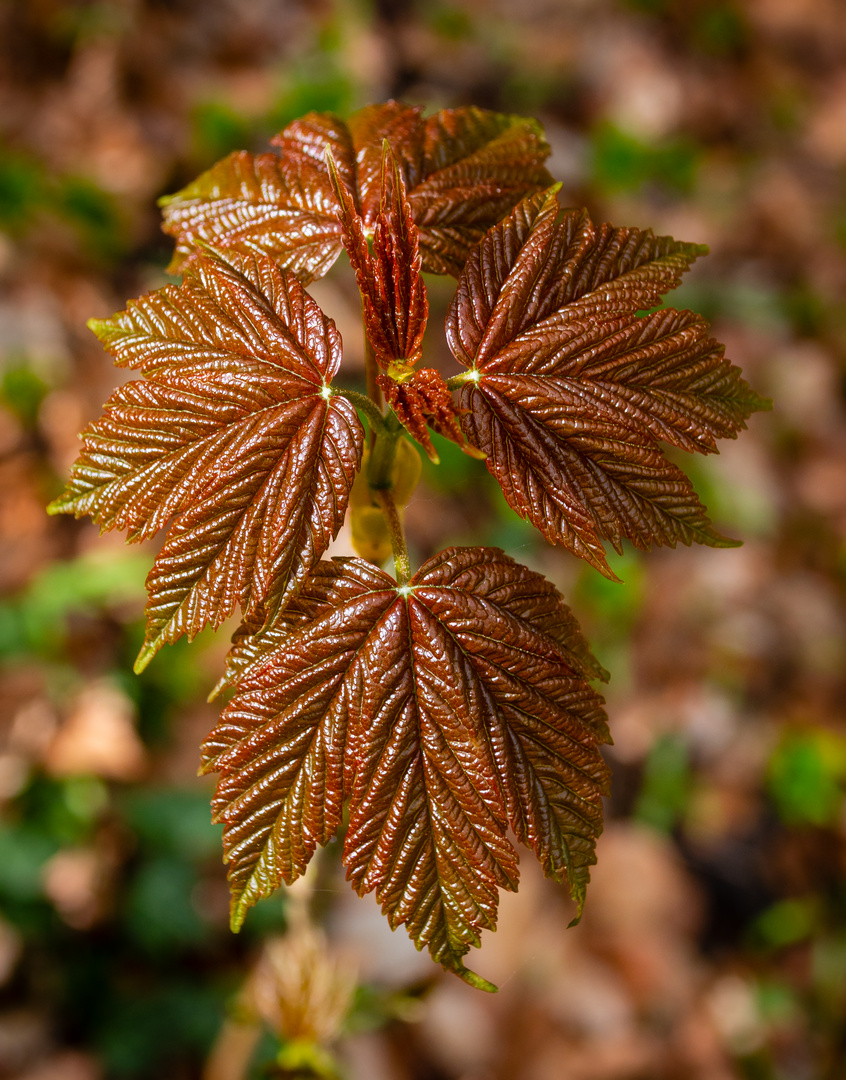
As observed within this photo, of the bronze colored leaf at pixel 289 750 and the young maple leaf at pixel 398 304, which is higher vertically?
the young maple leaf at pixel 398 304

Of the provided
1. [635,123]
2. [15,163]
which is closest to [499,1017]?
[15,163]

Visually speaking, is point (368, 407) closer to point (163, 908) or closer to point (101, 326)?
point (101, 326)

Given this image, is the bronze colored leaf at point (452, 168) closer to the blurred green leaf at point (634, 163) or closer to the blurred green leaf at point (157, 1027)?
the blurred green leaf at point (157, 1027)

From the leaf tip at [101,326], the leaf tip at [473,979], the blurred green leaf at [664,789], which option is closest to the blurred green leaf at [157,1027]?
the blurred green leaf at [664,789]

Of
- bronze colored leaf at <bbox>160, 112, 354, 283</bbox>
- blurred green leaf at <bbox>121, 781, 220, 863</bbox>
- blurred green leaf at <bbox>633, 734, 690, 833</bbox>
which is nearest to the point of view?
bronze colored leaf at <bbox>160, 112, 354, 283</bbox>

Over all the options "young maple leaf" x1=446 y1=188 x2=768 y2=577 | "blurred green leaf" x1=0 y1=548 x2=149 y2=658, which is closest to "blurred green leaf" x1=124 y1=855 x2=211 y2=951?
"blurred green leaf" x1=0 y1=548 x2=149 y2=658

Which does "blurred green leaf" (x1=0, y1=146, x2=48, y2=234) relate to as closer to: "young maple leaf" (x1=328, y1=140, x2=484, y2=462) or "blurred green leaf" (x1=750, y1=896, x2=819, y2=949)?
"young maple leaf" (x1=328, y1=140, x2=484, y2=462)

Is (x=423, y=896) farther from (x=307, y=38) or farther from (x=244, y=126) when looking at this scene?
(x=307, y=38)
